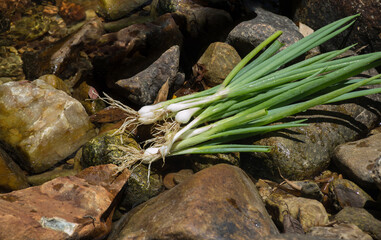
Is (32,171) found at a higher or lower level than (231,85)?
lower

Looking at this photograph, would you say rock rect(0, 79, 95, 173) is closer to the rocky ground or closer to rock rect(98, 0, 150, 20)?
the rocky ground

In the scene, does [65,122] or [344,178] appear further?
[65,122]

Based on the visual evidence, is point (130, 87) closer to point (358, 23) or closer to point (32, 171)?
point (32, 171)

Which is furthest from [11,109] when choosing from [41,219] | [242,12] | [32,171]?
[242,12]

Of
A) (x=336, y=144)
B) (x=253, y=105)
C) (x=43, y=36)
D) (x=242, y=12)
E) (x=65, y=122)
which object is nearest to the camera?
(x=253, y=105)

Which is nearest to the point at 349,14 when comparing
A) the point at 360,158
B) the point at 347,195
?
the point at 360,158

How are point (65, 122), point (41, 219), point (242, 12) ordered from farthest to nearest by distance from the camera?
1. point (242, 12)
2. point (65, 122)
3. point (41, 219)

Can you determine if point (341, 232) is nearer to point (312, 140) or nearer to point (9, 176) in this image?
point (312, 140)
